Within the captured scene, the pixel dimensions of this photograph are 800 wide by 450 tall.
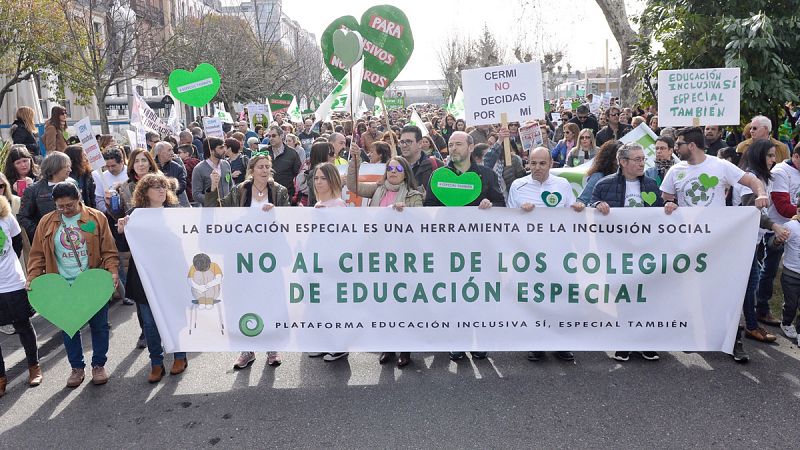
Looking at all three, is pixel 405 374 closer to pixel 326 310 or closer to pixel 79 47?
pixel 326 310

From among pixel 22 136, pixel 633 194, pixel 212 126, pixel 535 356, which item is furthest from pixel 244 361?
pixel 22 136

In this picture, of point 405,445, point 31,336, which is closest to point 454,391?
point 405,445

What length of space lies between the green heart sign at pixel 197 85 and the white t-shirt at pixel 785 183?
736cm

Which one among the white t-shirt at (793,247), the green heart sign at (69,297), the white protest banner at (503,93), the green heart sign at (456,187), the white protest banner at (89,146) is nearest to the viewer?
the green heart sign at (69,297)

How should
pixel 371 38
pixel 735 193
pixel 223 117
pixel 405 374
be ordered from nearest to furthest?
pixel 405 374, pixel 735 193, pixel 371 38, pixel 223 117

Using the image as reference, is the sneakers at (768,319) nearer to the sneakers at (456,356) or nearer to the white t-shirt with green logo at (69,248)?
the sneakers at (456,356)

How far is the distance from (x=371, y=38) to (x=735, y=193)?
12.7 feet

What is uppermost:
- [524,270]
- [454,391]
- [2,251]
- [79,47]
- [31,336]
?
[79,47]

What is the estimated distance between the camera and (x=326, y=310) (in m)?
5.28

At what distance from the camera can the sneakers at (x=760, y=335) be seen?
5.93 meters

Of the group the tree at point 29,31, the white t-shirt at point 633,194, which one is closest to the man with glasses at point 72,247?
the white t-shirt at point 633,194

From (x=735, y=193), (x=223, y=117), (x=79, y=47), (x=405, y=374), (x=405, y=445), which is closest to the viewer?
(x=405, y=445)

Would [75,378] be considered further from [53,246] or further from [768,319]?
[768,319]

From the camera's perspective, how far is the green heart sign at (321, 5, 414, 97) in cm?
748
